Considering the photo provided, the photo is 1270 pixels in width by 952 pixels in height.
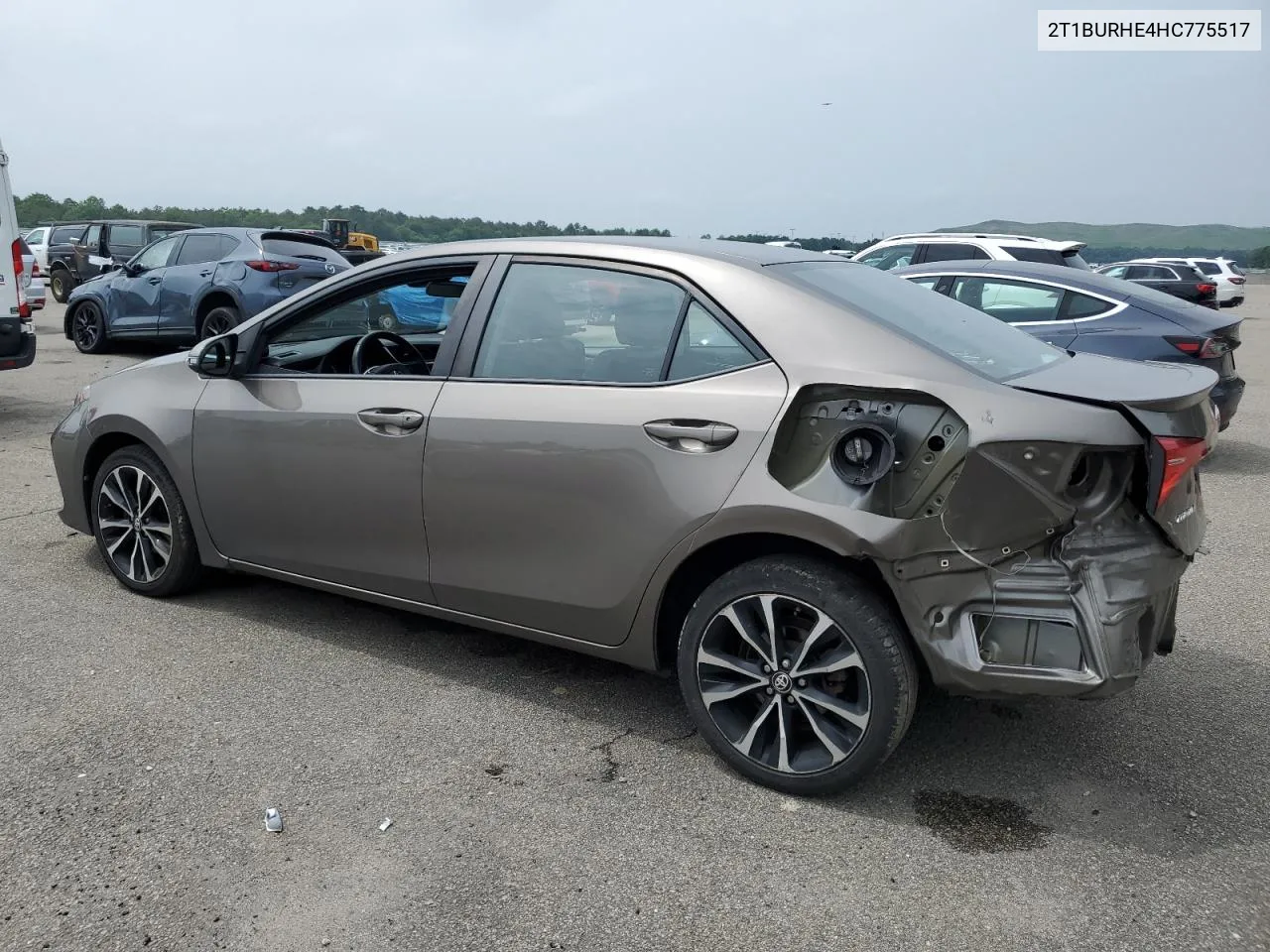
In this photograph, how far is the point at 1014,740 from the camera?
350 centimetres

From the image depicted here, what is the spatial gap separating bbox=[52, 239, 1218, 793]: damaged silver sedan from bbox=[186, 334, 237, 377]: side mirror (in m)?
0.02

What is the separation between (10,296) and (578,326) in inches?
286

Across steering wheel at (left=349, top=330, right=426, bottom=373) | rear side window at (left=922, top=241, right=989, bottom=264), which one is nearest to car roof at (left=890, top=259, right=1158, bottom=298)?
rear side window at (left=922, top=241, right=989, bottom=264)

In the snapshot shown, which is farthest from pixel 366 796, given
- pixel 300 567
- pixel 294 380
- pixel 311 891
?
pixel 294 380

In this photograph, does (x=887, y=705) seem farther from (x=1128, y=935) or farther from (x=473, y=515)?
(x=473, y=515)

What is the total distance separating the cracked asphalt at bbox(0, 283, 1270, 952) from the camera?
8.39 ft

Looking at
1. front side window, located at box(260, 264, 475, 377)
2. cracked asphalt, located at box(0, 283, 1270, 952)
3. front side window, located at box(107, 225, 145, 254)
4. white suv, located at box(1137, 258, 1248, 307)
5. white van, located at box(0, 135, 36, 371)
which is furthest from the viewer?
white suv, located at box(1137, 258, 1248, 307)

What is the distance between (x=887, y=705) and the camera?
292cm

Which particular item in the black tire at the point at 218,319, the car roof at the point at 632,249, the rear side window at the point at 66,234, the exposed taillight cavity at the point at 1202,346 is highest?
the rear side window at the point at 66,234

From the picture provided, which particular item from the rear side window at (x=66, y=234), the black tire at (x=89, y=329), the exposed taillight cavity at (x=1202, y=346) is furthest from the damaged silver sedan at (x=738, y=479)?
the rear side window at (x=66, y=234)

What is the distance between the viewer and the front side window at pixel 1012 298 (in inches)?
306

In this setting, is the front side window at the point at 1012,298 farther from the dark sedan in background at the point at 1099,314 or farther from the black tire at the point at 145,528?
the black tire at the point at 145,528

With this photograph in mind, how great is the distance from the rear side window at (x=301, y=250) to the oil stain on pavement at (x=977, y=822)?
11.5 m

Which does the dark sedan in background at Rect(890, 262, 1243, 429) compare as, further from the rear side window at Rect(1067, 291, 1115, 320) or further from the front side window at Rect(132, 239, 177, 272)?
the front side window at Rect(132, 239, 177, 272)
